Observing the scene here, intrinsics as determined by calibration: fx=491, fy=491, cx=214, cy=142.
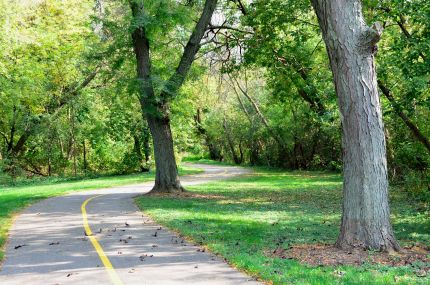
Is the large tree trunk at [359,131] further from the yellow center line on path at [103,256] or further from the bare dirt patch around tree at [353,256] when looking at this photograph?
the yellow center line on path at [103,256]

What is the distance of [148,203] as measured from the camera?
18.8m

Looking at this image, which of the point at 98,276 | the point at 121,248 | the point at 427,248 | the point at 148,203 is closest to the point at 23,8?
the point at 148,203

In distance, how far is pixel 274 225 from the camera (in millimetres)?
13461

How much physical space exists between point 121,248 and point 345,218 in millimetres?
4609

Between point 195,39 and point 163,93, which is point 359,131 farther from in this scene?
point 195,39

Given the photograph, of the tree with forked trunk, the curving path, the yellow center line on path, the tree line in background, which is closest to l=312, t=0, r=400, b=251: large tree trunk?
the tree line in background

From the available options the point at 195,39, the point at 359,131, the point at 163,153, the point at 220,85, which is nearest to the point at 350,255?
the point at 359,131

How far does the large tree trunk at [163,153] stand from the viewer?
72.6ft

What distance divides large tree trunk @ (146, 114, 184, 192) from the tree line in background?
5cm

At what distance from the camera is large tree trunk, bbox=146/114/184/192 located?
72.6 feet

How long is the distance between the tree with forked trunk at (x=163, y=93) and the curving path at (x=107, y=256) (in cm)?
671

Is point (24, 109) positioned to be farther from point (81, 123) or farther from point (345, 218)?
point (345, 218)

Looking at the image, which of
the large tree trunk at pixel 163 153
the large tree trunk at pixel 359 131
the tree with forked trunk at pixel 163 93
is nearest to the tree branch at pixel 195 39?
the tree with forked trunk at pixel 163 93

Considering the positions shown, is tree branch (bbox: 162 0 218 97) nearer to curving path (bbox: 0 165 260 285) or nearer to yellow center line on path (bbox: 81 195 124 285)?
curving path (bbox: 0 165 260 285)
